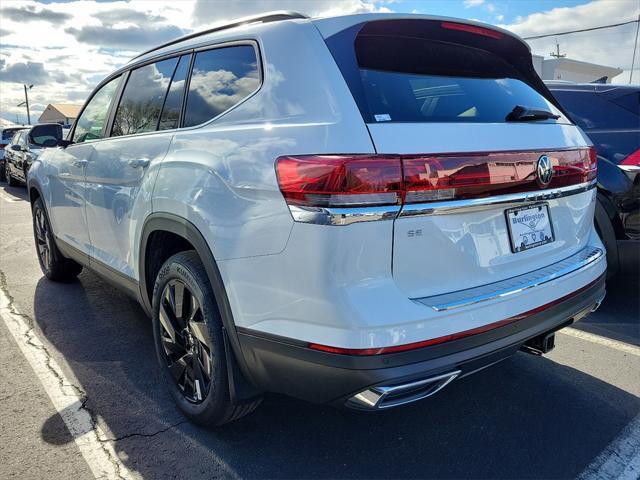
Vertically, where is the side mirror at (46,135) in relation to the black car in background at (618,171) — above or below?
above

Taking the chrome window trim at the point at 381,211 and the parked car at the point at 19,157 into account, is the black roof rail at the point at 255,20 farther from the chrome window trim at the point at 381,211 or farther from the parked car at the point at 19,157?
the parked car at the point at 19,157

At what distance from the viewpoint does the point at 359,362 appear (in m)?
1.88

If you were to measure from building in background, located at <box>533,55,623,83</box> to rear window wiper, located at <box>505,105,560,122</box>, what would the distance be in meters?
23.1

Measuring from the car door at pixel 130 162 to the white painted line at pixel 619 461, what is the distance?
8.08ft

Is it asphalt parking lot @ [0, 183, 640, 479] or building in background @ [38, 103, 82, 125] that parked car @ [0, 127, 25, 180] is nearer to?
asphalt parking lot @ [0, 183, 640, 479]

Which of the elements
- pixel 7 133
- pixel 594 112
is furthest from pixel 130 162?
pixel 7 133

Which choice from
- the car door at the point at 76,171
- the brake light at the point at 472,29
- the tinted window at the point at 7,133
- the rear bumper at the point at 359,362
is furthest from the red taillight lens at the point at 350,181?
the tinted window at the point at 7,133

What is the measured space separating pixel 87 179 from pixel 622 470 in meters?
3.51

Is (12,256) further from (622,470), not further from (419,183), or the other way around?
(622,470)

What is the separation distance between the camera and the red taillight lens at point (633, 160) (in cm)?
410

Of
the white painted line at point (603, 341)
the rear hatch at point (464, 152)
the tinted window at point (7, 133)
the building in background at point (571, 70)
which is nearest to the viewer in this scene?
the rear hatch at point (464, 152)

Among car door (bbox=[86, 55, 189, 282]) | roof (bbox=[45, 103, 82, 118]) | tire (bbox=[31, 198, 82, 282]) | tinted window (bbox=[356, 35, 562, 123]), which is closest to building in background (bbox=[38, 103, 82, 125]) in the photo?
roof (bbox=[45, 103, 82, 118])

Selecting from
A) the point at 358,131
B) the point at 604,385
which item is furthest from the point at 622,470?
the point at 358,131

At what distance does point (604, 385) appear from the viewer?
126 inches
